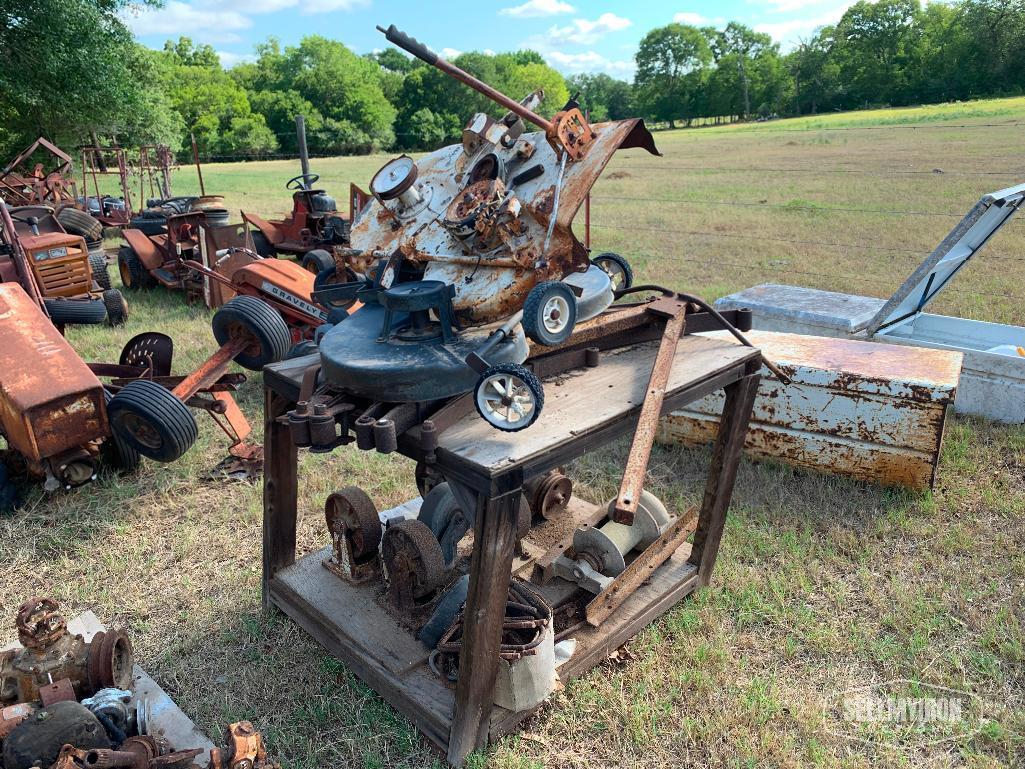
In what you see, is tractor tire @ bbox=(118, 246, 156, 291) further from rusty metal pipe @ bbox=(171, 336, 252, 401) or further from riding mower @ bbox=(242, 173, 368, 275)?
rusty metal pipe @ bbox=(171, 336, 252, 401)

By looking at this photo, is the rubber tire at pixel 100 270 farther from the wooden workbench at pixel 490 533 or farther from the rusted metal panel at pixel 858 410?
the rusted metal panel at pixel 858 410

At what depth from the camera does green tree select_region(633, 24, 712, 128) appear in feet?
213

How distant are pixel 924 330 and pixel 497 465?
15.7ft

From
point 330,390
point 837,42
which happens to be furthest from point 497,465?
point 837,42

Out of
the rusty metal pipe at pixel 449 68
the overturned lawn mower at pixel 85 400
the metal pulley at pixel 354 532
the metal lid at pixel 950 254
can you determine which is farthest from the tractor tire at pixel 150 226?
the metal lid at pixel 950 254

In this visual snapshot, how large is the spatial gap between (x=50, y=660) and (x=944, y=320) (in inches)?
232

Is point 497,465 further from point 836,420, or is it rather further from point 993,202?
point 993,202

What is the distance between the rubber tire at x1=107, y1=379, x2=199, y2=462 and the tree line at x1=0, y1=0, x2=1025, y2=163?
50.3ft

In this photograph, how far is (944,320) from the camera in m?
5.47

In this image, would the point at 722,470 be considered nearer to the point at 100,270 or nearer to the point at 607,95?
the point at 100,270

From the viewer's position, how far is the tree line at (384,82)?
15961 mm

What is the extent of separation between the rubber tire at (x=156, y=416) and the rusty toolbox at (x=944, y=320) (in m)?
3.62

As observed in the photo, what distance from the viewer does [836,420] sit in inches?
158

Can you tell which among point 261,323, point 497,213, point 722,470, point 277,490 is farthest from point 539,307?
point 261,323
